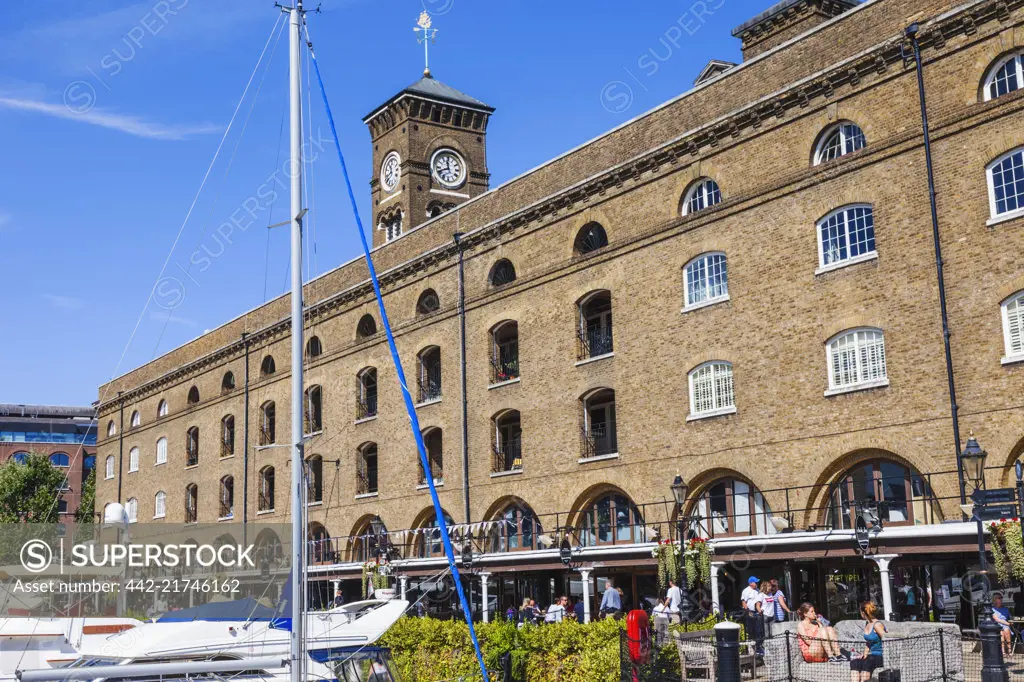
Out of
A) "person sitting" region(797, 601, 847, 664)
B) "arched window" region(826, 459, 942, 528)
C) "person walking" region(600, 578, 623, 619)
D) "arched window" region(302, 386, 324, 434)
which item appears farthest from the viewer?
"arched window" region(302, 386, 324, 434)

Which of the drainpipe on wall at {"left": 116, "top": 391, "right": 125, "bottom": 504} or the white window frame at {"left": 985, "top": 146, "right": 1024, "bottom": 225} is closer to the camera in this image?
the white window frame at {"left": 985, "top": 146, "right": 1024, "bottom": 225}

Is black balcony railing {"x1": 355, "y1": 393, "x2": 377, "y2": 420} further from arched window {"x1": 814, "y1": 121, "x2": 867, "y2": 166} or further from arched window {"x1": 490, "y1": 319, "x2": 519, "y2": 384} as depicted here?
arched window {"x1": 814, "y1": 121, "x2": 867, "y2": 166}

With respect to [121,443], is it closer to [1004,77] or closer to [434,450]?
[434,450]

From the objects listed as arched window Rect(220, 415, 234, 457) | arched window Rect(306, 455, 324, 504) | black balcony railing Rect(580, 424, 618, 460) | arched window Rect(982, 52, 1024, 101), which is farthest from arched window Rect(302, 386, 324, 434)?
arched window Rect(982, 52, 1024, 101)

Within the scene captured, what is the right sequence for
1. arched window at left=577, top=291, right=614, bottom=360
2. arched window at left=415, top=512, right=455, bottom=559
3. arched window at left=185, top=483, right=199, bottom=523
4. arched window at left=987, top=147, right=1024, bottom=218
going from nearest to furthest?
arched window at left=987, top=147, right=1024, bottom=218 < arched window at left=577, top=291, right=614, bottom=360 < arched window at left=415, top=512, right=455, bottom=559 < arched window at left=185, top=483, right=199, bottom=523

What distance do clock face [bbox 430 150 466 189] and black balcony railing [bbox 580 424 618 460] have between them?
27.9m

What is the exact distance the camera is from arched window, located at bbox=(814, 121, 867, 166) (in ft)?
81.7

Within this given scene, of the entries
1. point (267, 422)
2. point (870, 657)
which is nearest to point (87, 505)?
point (267, 422)

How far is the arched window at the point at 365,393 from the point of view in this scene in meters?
40.8

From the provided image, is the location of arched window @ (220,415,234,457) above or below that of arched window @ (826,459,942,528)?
above

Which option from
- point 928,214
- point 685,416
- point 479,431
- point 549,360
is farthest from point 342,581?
point 928,214

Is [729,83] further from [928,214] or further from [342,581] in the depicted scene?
[342,581]

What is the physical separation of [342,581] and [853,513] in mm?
20361

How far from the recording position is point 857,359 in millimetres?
24188
